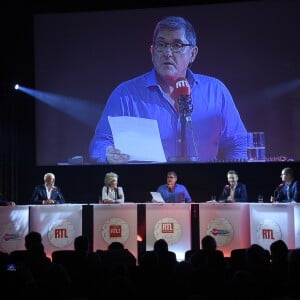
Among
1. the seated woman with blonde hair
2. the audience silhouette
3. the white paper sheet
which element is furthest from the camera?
the white paper sheet

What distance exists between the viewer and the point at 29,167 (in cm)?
1082

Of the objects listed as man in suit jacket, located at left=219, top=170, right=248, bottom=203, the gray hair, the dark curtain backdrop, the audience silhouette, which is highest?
the gray hair

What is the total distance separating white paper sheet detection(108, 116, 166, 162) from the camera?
395 inches

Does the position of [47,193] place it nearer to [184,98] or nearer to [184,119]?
[184,119]

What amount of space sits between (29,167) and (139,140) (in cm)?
238

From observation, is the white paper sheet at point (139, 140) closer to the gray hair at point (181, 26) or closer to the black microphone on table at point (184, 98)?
the black microphone on table at point (184, 98)

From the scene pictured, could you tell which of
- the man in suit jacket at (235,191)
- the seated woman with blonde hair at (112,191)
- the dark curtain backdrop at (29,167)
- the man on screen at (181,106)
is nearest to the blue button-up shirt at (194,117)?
the man on screen at (181,106)

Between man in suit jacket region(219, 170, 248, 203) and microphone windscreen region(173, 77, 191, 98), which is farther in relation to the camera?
microphone windscreen region(173, 77, 191, 98)

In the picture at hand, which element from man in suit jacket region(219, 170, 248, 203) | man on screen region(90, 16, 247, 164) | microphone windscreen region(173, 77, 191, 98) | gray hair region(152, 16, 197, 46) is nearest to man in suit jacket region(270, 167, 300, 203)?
man in suit jacket region(219, 170, 248, 203)

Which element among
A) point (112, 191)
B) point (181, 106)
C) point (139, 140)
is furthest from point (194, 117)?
point (112, 191)

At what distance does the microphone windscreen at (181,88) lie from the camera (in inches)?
397

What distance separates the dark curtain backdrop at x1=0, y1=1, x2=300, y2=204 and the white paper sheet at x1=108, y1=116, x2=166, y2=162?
0.69 metres

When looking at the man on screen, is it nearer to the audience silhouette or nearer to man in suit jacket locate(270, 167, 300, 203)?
man in suit jacket locate(270, 167, 300, 203)

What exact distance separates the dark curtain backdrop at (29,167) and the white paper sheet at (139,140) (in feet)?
2.28
